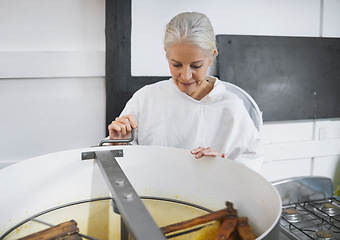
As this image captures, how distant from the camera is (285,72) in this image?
2.19 metres

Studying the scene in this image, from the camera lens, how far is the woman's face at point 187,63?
4.18 ft

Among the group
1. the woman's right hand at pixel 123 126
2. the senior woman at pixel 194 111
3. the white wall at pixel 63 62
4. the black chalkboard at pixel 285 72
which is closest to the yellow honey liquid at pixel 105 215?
the woman's right hand at pixel 123 126

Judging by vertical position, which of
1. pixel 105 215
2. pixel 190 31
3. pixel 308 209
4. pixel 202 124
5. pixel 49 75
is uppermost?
pixel 190 31

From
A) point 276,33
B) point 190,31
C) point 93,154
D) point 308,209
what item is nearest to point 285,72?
point 276,33

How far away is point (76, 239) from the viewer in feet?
2.06

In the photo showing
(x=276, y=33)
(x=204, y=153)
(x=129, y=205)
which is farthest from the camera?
(x=276, y=33)

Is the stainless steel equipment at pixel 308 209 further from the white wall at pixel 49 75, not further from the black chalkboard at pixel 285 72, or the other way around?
the white wall at pixel 49 75

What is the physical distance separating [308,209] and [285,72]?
0.94 meters

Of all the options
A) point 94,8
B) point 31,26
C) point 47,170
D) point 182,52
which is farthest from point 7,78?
point 47,170

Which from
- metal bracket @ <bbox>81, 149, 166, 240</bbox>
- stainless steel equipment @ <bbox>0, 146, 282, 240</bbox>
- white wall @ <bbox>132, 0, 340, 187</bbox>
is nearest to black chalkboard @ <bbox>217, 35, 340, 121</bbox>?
white wall @ <bbox>132, 0, 340, 187</bbox>

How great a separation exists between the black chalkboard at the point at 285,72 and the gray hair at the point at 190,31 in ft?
2.21

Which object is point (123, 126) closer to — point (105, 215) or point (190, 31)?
point (105, 215)

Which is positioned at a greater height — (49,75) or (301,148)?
(49,75)

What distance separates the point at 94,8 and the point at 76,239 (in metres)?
1.46
